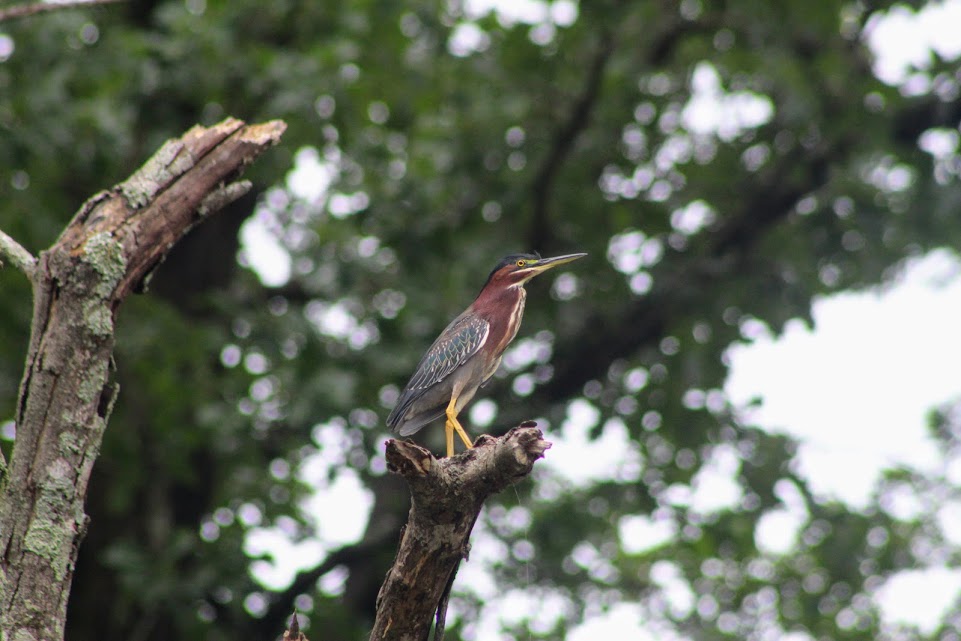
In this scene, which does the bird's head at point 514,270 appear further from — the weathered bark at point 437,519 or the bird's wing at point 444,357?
the weathered bark at point 437,519

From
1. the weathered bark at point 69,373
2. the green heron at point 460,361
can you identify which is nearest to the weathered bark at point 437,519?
the weathered bark at point 69,373

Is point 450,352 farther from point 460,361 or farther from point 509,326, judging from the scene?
point 509,326

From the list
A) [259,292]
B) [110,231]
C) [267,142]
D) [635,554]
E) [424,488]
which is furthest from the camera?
[635,554]

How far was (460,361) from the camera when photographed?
5418 millimetres

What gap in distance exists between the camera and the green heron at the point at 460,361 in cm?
546

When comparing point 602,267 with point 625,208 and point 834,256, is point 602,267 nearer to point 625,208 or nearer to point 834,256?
point 625,208

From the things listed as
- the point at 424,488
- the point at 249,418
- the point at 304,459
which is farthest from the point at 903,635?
the point at 424,488

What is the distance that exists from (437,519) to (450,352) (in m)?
2.06

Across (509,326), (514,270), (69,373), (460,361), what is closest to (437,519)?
(69,373)

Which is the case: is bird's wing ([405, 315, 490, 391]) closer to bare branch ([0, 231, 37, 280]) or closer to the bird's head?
the bird's head

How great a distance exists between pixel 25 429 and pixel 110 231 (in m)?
0.77

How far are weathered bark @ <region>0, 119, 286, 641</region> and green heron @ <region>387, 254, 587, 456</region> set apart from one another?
1.68 metres

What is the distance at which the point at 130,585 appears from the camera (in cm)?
685

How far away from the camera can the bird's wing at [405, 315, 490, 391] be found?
17.8ft
